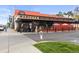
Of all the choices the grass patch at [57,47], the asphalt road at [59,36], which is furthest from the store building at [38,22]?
the grass patch at [57,47]

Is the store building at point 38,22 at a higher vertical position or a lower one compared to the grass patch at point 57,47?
higher

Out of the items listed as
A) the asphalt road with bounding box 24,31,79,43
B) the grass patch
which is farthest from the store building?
the grass patch

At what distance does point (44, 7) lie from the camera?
605 cm

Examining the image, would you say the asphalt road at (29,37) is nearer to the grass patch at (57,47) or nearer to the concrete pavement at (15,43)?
the concrete pavement at (15,43)

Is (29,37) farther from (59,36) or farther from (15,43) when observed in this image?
(59,36)

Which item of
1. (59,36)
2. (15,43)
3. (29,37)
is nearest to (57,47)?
(59,36)

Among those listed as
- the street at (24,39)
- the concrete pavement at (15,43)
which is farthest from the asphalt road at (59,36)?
the concrete pavement at (15,43)

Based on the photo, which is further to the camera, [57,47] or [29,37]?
[29,37]

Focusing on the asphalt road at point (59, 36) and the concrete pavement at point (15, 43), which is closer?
the concrete pavement at point (15, 43)

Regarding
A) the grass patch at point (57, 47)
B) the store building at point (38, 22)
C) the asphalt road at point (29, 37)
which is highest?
the store building at point (38, 22)

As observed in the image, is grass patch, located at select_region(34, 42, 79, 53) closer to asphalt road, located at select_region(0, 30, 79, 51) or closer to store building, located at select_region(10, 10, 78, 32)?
asphalt road, located at select_region(0, 30, 79, 51)
